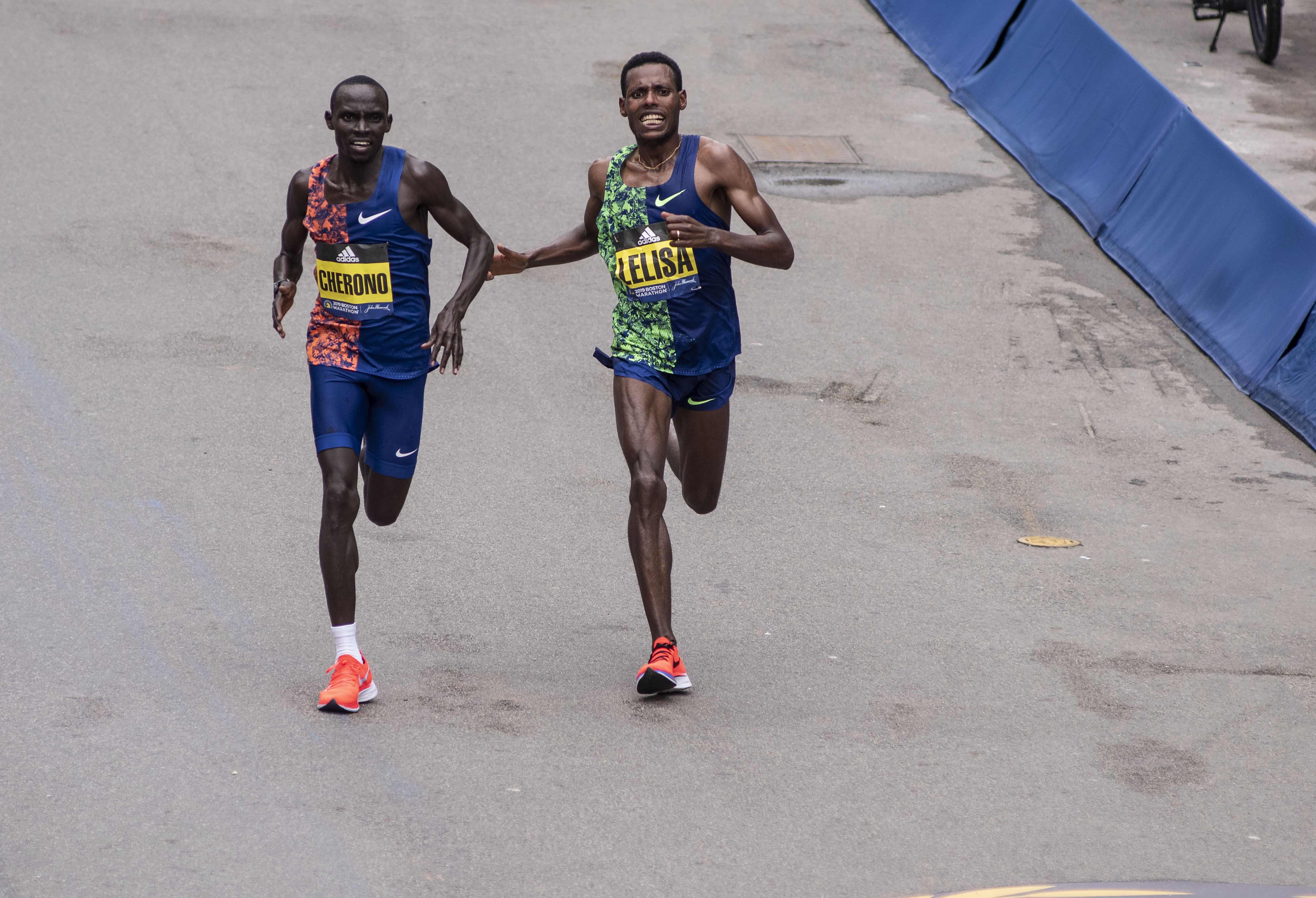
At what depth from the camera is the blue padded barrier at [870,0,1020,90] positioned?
52.2ft

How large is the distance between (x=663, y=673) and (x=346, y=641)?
116cm

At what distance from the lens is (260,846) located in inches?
186

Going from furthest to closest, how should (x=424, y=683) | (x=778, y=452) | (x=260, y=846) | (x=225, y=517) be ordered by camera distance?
(x=778, y=452), (x=225, y=517), (x=424, y=683), (x=260, y=846)

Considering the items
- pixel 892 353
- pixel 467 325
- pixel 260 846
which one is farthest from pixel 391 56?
pixel 260 846

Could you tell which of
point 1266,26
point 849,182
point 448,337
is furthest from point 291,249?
point 1266,26

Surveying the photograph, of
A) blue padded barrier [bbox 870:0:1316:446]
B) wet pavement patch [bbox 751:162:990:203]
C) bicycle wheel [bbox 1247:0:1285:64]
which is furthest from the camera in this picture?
bicycle wheel [bbox 1247:0:1285:64]

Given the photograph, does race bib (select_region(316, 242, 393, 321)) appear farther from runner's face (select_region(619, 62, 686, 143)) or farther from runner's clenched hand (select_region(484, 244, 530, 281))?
runner's face (select_region(619, 62, 686, 143))

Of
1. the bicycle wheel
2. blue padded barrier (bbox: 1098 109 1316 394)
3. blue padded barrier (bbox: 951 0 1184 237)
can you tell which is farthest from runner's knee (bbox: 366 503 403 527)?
the bicycle wheel

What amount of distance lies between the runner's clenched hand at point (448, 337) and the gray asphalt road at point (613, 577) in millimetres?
1193

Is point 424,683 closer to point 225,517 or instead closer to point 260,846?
point 260,846

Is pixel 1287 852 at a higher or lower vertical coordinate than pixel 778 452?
higher

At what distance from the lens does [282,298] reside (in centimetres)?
607

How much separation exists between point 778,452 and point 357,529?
255 cm

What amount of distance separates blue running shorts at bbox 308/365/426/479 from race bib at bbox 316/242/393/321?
0.76ft
